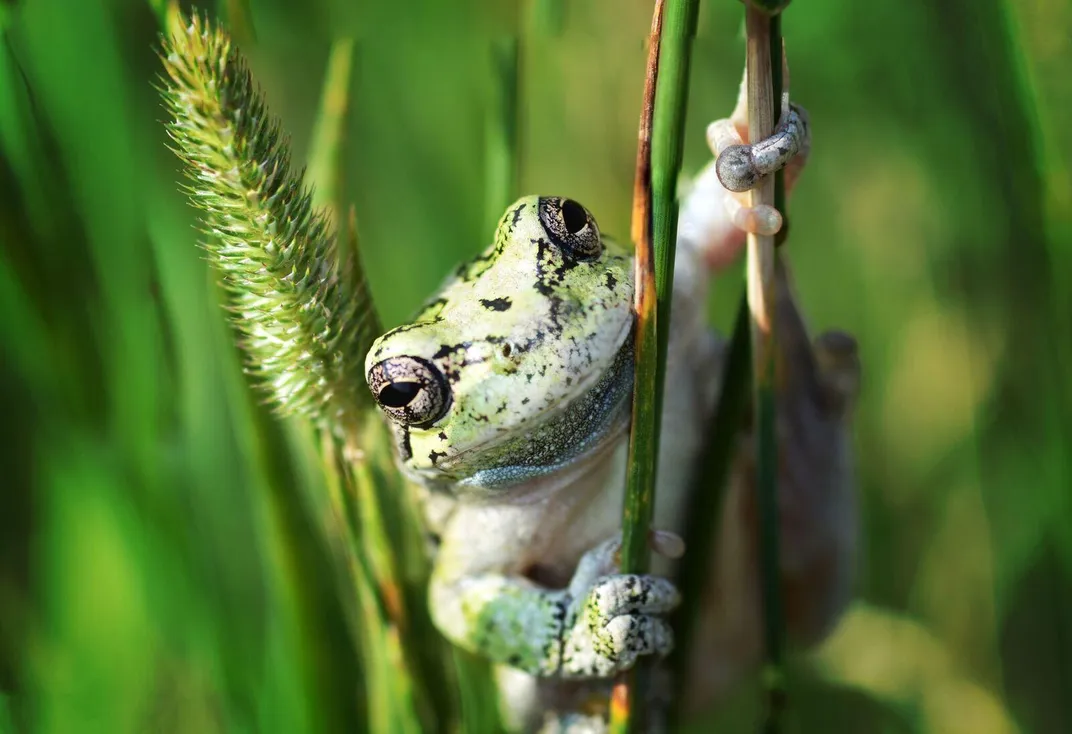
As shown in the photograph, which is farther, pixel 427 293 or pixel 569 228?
pixel 427 293

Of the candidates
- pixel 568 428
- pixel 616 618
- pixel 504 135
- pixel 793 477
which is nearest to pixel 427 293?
pixel 504 135

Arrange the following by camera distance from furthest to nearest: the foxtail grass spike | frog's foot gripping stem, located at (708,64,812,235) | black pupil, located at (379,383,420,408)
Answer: black pupil, located at (379,383,420,408)
frog's foot gripping stem, located at (708,64,812,235)
the foxtail grass spike

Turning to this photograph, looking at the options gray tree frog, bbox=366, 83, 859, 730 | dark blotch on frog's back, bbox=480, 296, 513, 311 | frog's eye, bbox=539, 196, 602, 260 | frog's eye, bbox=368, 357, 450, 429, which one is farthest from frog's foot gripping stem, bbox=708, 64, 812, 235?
frog's eye, bbox=368, 357, 450, 429

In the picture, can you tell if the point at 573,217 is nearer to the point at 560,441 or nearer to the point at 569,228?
the point at 569,228

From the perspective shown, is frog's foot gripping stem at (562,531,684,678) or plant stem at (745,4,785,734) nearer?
plant stem at (745,4,785,734)

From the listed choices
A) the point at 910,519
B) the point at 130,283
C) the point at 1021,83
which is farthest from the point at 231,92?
the point at 910,519

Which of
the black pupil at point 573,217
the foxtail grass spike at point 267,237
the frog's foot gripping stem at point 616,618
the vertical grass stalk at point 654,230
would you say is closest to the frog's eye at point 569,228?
the black pupil at point 573,217

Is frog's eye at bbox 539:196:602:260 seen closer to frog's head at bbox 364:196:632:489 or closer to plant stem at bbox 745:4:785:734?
Answer: frog's head at bbox 364:196:632:489
